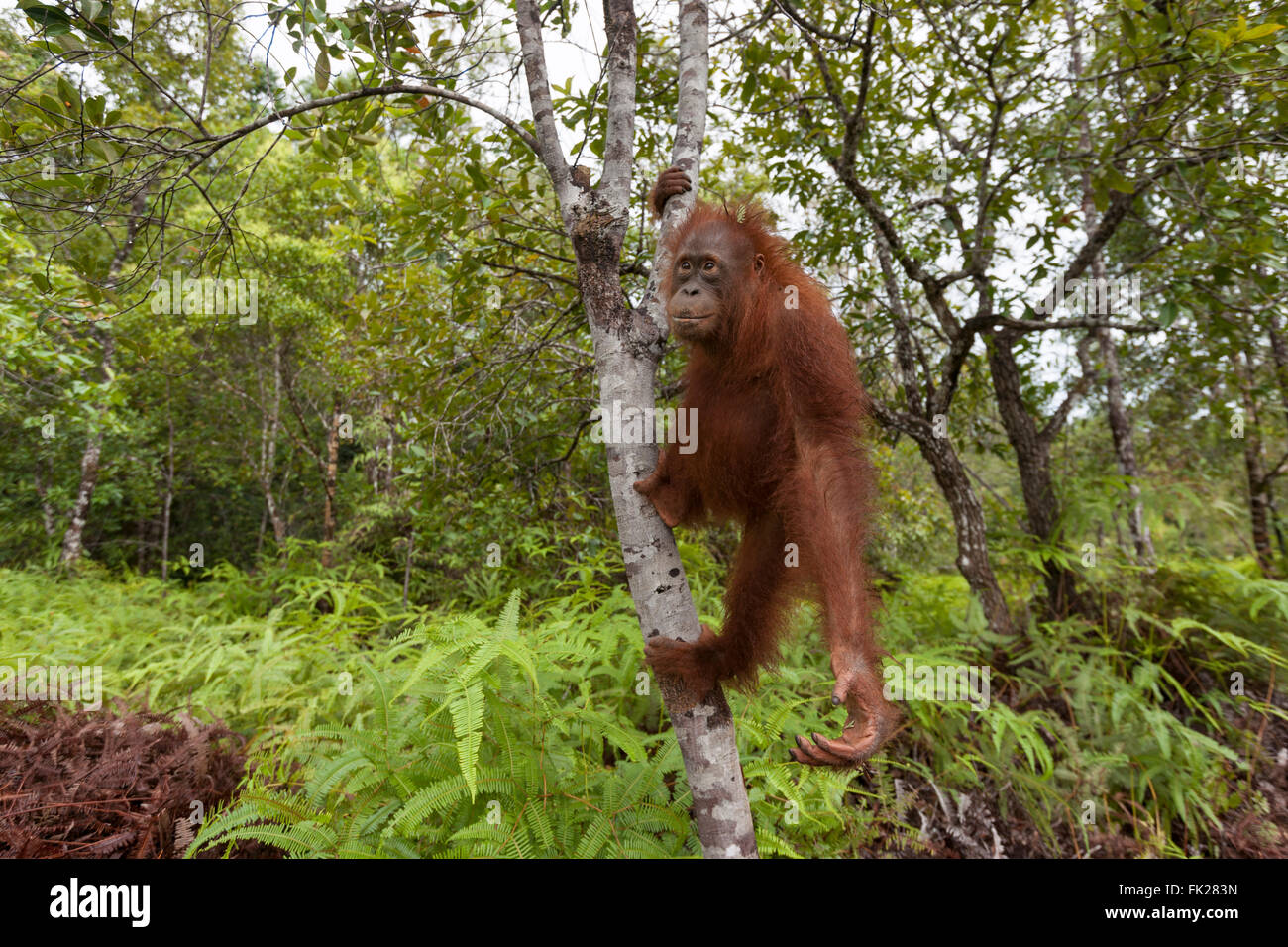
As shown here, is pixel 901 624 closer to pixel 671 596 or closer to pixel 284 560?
pixel 671 596

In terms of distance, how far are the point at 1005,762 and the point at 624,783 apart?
8.05 ft

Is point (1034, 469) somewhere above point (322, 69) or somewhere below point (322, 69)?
below

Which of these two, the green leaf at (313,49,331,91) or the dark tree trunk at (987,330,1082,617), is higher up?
the green leaf at (313,49,331,91)

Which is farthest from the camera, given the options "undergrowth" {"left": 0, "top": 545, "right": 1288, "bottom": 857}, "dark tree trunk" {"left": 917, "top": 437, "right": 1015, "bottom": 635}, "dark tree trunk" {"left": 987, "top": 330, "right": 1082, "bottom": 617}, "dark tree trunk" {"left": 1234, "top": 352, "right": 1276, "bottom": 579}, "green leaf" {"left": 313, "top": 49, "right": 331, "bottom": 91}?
"dark tree trunk" {"left": 1234, "top": 352, "right": 1276, "bottom": 579}

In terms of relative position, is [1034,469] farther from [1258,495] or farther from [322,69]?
[322,69]

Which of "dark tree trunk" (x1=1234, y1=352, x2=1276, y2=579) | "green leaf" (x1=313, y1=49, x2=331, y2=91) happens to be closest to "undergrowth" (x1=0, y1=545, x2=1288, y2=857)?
"dark tree trunk" (x1=1234, y1=352, x2=1276, y2=579)

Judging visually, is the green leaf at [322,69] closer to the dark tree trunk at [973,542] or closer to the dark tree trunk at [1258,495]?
the dark tree trunk at [973,542]

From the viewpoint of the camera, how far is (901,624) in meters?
4.32

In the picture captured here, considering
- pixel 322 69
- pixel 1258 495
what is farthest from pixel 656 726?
pixel 1258 495

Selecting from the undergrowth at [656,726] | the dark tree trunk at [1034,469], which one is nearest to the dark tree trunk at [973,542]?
the undergrowth at [656,726]

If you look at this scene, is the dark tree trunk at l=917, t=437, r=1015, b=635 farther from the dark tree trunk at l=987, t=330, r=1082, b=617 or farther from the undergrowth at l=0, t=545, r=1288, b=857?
the dark tree trunk at l=987, t=330, r=1082, b=617

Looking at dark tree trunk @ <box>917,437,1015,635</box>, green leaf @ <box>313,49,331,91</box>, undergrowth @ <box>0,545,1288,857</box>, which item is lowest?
undergrowth @ <box>0,545,1288,857</box>
